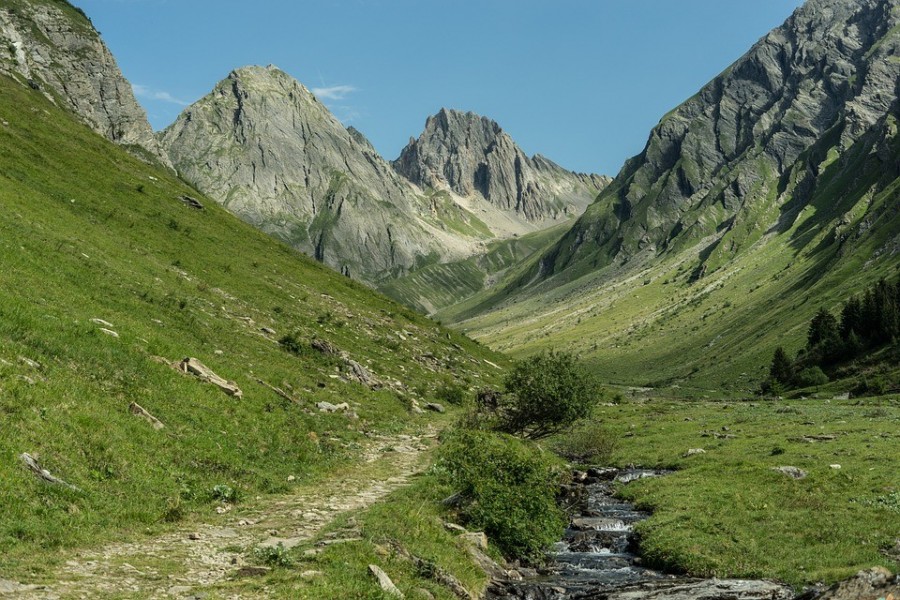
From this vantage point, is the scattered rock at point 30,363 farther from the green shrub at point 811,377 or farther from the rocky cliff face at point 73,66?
the green shrub at point 811,377

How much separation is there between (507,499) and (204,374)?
15770 mm

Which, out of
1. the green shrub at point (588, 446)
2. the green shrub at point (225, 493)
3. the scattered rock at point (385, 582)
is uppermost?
the green shrub at point (225, 493)

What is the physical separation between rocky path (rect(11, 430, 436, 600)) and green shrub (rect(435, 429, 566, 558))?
3.35 m

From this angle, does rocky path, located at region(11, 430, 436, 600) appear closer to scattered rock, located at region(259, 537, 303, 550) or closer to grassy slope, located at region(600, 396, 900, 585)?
scattered rock, located at region(259, 537, 303, 550)

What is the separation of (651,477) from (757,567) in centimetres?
1769

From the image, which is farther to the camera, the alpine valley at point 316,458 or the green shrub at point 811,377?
the green shrub at point 811,377

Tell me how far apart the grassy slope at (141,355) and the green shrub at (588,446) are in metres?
13.7

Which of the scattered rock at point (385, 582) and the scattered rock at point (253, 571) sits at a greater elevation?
the scattered rock at point (253, 571)

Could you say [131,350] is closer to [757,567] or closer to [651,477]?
[757,567]

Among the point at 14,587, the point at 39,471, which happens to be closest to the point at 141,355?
the point at 39,471

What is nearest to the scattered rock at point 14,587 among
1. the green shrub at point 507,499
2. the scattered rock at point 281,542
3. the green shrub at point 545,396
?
the scattered rock at point 281,542

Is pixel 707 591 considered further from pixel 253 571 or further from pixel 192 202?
pixel 192 202

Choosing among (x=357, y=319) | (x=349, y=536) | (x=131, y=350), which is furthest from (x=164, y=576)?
(x=357, y=319)

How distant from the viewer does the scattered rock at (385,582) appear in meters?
15.6
